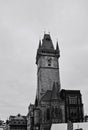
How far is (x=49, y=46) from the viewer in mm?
87875

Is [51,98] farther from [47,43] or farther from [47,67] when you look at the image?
[47,43]

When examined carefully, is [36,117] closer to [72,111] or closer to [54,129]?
[72,111]

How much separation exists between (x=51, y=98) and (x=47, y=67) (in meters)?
14.5

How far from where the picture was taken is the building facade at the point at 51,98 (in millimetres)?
71062

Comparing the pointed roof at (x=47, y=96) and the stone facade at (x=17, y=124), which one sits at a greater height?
the pointed roof at (x=47, y=96)

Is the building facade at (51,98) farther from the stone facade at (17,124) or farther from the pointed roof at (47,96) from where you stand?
the stone facade at (17,124)

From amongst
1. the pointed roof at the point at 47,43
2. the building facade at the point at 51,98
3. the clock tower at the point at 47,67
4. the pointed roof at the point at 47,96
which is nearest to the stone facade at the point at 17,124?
the building facade at the point at 51,98

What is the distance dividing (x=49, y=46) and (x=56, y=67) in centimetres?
950

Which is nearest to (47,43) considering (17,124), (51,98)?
(51,98)

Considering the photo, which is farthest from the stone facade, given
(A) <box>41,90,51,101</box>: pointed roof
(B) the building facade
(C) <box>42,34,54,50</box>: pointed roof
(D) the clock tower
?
(C) <box>42,34,54,50</box>: pointed roof

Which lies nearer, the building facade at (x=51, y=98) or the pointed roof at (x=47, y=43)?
the building facade at (x=51, y=98)

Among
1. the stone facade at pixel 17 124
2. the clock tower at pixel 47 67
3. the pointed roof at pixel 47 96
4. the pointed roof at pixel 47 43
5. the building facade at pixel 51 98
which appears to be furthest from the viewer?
the stone facade at pixel 17 124

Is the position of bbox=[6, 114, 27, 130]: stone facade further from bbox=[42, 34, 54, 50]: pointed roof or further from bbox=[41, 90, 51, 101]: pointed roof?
bbox=[42, 34, 54, 50]: pointed roof

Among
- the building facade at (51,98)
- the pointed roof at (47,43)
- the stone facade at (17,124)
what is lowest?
the stone facade at (17,124)
